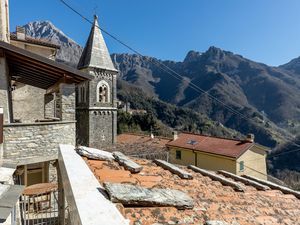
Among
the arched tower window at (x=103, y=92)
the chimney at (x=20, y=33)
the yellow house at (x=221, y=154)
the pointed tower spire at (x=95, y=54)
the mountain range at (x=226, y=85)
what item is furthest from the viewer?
the mountain range at (x=226, y=85)

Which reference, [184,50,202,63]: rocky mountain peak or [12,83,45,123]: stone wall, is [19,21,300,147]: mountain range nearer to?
[184,50,202,63]: rocky mountain peak

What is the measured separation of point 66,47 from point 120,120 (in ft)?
433

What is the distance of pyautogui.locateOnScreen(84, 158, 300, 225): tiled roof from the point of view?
7.61 feet

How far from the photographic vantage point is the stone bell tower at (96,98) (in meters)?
28.0

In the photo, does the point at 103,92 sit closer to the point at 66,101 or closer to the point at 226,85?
the point at 66,101

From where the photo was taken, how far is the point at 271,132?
80438mm

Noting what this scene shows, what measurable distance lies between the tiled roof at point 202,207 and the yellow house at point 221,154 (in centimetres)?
1892

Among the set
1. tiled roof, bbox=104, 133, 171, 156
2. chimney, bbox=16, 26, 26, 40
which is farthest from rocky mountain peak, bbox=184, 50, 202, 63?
chimney, bbox=16, 26, 26, 40

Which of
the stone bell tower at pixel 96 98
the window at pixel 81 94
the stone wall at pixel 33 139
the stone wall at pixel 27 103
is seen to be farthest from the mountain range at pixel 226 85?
the stone wall at pixel 33 139

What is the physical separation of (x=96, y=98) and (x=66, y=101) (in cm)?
1905

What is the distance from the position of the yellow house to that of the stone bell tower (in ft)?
25.8

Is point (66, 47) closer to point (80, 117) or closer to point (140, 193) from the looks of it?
point (80, 117)

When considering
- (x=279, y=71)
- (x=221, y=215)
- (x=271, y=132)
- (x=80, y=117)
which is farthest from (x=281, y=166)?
(x=279, y=71)

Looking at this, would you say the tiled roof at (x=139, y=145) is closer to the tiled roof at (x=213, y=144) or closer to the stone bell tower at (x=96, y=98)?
the tiled roof at (x=213, y=144)
